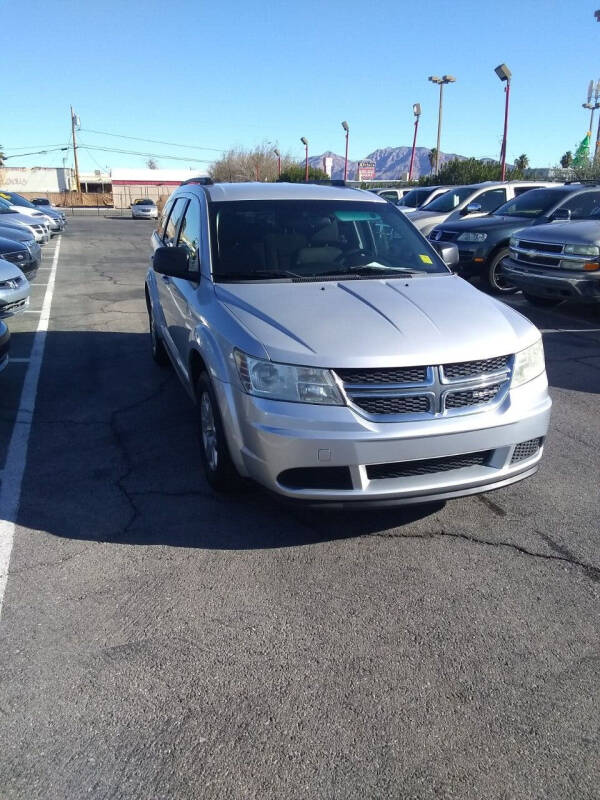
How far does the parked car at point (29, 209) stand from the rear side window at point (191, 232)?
644 inches

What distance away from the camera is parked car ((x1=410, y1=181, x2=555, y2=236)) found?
14.5 metres

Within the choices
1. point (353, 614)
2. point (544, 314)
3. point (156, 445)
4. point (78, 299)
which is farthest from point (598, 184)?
point (353, 614)

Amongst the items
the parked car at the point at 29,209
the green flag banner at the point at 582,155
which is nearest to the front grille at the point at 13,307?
the parked car at the point at 29,209

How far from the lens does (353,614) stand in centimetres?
310

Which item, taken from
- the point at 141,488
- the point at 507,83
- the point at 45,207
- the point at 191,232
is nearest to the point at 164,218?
the point at 191,232

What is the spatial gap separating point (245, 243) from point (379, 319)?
4.65ft

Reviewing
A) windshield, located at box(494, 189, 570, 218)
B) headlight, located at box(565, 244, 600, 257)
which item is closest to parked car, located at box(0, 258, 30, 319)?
headlight, located at box(565, 244, 600, 257)

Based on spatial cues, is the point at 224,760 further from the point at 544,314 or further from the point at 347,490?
the point at 544,314

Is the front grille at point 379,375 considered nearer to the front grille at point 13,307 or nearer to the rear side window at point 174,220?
the rear side window at point 174,220

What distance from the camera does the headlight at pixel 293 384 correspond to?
3.32 meters

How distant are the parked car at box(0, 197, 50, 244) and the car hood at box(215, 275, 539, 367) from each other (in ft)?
49.6

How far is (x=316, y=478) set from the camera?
338 centimetres

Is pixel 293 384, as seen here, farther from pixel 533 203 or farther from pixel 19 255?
pixel 533 203

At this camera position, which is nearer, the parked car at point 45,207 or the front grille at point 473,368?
the front grille at point 473,368
